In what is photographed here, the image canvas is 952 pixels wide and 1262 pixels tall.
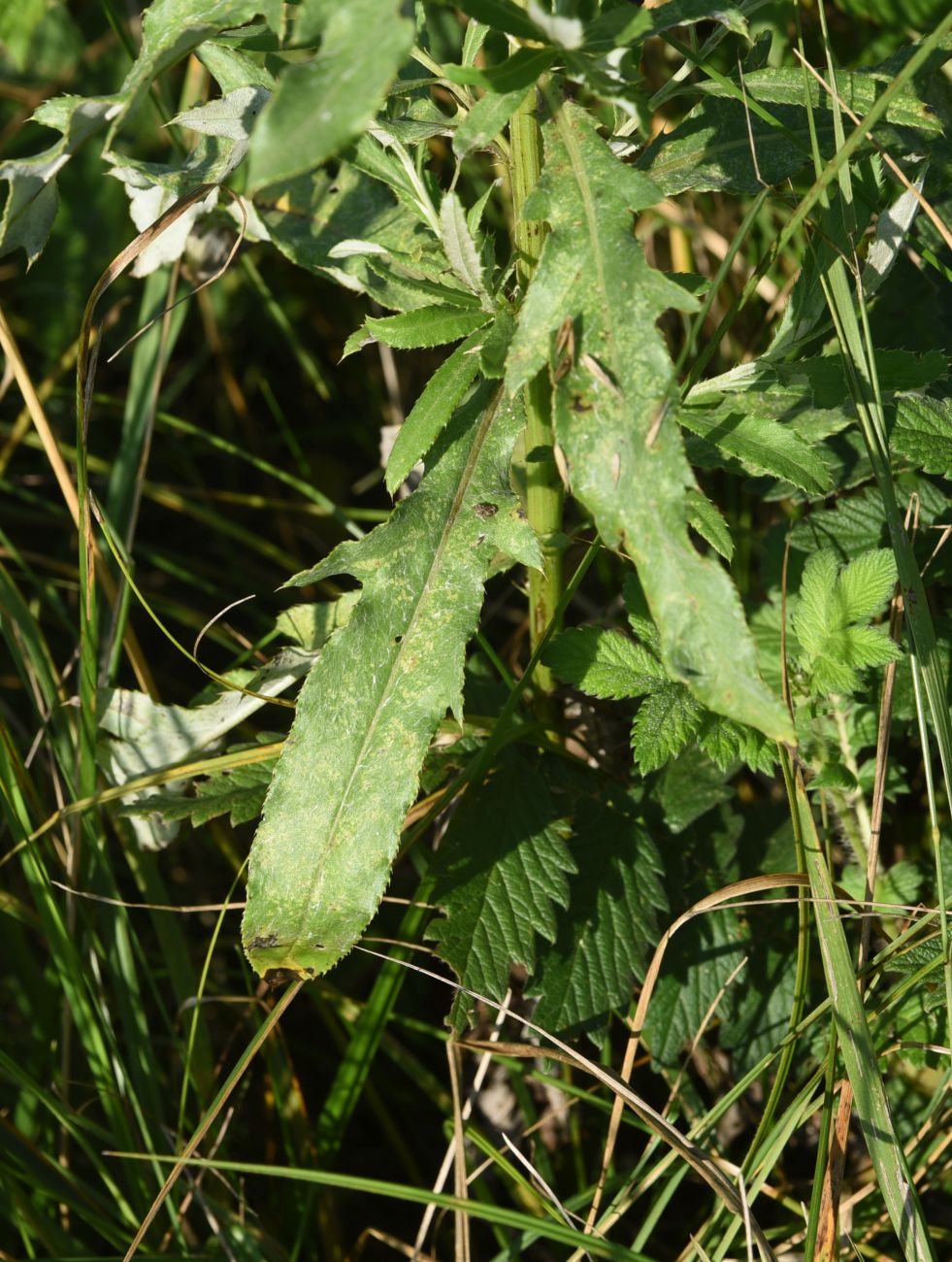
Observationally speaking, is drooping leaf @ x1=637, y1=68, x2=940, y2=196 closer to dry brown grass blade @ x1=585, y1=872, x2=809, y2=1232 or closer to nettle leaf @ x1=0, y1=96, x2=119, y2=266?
nettle leaf @ x1=0, y1=96, x2=119, y2=266

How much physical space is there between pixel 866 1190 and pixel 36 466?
7.54ft

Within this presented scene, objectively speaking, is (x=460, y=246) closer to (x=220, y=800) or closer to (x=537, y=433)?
(x=537, y=433)

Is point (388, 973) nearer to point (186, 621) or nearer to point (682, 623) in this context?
point (682, 623)

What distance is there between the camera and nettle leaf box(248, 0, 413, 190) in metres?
0.82

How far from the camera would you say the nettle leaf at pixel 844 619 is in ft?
4.60

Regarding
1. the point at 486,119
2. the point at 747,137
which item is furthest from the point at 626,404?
the point at 747,137

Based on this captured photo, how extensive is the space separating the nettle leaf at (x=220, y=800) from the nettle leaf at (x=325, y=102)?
0.92 metres

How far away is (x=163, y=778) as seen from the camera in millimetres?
1649

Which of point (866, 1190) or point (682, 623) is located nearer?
point (682, 623)

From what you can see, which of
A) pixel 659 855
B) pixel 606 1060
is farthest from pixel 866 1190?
pixel 659 855

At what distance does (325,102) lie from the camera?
0.83 metres

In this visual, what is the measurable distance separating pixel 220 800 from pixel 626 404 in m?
0.83

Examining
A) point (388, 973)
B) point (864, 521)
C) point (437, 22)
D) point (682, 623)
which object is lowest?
point (388, 973)

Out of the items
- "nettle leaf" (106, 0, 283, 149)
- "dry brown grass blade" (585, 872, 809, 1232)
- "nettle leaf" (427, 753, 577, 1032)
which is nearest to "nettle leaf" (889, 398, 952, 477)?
"dry brown grass blade" (585, 872, 809, 1232)
